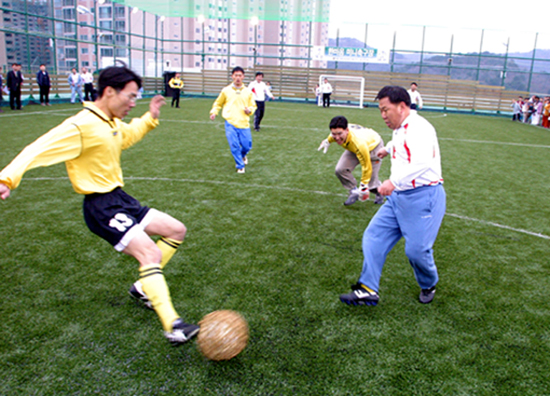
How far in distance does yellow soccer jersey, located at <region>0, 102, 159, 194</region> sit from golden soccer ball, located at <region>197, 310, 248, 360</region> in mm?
1236

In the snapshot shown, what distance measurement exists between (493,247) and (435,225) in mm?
2363

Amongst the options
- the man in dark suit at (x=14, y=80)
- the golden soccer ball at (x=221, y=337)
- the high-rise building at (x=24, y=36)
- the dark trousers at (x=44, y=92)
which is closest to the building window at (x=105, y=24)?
the high-rise building at (x=24, y=36)

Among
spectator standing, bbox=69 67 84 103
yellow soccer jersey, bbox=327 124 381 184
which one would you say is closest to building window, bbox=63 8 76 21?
spectator standing, bbox=69 67 84 103

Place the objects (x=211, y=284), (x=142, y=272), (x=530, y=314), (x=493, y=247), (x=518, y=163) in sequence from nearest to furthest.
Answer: (x=142, y=272), (x=530, y=314), (x=211, y=284), (x=493, y=247), (x=518, y=163)

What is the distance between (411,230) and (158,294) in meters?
2.05

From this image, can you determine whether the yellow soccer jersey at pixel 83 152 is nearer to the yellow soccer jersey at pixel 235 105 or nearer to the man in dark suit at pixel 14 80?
the yellow soccer jersey at pixel 235 105

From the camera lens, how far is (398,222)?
364 cm

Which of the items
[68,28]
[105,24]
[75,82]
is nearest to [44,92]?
[75,82]

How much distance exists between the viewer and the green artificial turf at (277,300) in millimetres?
2842

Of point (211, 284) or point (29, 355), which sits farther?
point (211, 284)

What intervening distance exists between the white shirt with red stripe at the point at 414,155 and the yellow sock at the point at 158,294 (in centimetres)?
194

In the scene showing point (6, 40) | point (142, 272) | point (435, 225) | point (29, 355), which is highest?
point (6, 40)

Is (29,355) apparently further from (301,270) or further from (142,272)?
(301,270)

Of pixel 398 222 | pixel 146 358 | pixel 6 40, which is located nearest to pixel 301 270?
pixel 398 222
